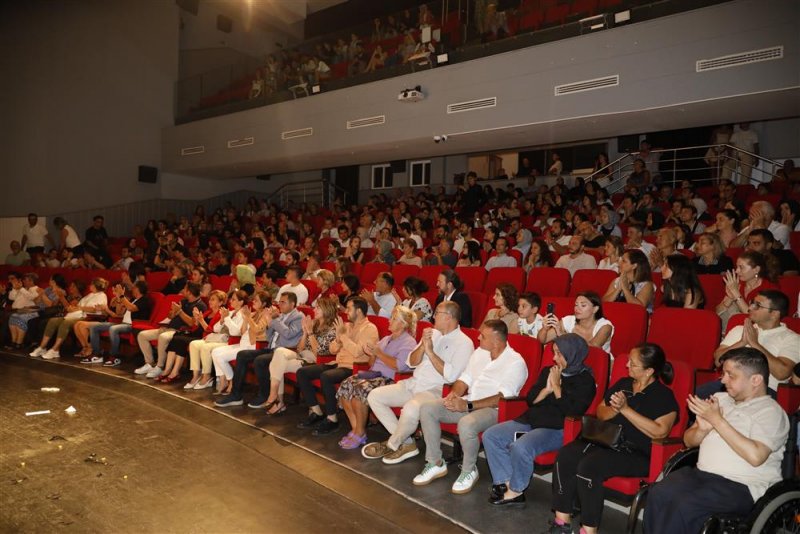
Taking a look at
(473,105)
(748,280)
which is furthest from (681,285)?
(473,105)

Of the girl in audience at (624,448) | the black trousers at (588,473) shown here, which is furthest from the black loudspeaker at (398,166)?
the black trousers at (588,473)

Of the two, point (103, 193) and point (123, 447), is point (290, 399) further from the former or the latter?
point (103, 193)

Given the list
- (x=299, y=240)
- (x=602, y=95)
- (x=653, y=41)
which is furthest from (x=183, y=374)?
(x=653, y=41)

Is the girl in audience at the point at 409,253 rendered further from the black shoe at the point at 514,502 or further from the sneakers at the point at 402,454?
the black shoe at the point at 514,502

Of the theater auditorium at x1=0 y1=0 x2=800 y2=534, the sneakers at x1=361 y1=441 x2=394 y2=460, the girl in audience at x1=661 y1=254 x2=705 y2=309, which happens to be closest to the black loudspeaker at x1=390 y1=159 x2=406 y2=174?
the theater auditorium at x1=0 y1=0 x2=800 y2=534

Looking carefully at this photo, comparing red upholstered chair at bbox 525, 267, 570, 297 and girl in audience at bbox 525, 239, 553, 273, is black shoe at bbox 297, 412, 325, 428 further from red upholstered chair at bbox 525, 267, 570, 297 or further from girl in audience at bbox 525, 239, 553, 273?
girl in audience at bbox 525, 239, 553, 273

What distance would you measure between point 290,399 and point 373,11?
10957mm

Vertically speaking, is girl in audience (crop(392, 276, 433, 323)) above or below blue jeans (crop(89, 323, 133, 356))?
above

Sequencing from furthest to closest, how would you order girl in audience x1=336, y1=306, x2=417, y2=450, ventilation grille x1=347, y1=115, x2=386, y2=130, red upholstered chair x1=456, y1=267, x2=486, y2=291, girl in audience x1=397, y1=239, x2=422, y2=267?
ventilation grille x1=347, y1=115, x2=386, y2=130 < girl in audience x1=397, y1=239, x2=422, y2=267 < red upholstered chair x1=456, y1=267, x2=486, y2=291 < girl in audience x1=336, y1=306, x2=417, y2=450

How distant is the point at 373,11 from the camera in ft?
45.7

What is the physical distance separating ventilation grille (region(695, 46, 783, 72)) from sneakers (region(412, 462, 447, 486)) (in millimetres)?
5803

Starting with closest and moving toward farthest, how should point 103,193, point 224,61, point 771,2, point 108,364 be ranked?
point 771,2 → point 108,364 → point 103,193 → point 224,61

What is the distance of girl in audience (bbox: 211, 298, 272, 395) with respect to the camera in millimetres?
5797

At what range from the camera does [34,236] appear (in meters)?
11.2
